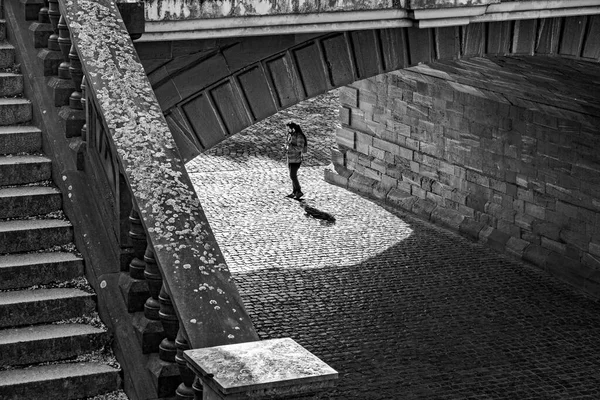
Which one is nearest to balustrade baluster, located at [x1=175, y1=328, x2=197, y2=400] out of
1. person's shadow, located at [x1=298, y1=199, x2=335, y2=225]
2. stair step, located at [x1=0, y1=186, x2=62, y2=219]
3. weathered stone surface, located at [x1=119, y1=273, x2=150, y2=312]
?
weathered stone surface, located at [x1=119, y1=273, x2=150, y2=312]

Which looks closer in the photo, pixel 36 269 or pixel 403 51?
pixel 36 269

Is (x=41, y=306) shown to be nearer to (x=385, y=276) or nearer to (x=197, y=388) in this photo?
(x=197, y=388)

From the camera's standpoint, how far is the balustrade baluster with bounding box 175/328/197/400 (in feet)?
14.3

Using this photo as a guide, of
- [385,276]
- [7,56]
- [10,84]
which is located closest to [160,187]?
[10,84]

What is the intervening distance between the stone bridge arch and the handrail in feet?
9.87

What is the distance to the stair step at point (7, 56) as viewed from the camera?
6.50 meters

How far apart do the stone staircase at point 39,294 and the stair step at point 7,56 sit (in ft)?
1.54

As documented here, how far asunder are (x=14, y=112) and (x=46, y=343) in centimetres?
174

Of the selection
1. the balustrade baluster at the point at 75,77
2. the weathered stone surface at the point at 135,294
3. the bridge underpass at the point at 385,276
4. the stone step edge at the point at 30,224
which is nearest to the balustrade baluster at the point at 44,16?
the balustrade baluster at the point at 75,77

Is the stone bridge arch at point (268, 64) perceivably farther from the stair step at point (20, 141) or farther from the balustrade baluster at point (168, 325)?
the balustrade baluster at point (168, 325)

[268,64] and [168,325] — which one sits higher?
[168,325]

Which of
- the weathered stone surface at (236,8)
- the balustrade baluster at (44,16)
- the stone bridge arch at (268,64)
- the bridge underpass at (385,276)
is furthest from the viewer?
the bridge underpass at (385,276)

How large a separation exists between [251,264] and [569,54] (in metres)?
5.38

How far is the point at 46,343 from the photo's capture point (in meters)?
4.95
